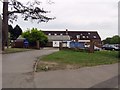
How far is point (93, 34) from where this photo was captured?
5340 inches

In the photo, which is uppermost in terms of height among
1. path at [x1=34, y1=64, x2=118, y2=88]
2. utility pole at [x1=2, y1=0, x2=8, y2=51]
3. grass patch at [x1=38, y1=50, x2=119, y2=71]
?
utility pole at [x1=2, y1=0, x2=8, y2=51]

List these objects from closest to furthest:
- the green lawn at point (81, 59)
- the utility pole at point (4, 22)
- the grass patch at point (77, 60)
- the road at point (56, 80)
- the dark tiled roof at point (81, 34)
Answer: the road at point (56, 80)
the grass patch at point (77, 60)
the green lawn at point (81, 59)
the utility pole at point (4, 22)
the dark tiled roof at point (81, 34)

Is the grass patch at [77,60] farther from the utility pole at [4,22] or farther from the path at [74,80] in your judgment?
the utility pole at [4,22]

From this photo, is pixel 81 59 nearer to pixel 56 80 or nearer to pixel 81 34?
pixel 56 80

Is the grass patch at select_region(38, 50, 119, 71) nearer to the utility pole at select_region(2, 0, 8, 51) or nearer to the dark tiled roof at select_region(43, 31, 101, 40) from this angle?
the utility pole at select_region(2, 0, 8, 51)

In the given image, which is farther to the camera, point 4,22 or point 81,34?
point 81,34

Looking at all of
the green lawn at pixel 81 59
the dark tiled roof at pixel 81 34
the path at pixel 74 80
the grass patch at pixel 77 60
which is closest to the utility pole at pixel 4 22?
the green lawn at pixel 81 59

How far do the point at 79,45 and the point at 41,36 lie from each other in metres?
22.3

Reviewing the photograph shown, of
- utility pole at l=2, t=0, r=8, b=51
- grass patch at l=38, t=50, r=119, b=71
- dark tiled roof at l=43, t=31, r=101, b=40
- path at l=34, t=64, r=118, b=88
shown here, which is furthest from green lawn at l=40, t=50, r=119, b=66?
dark tiled roof at l=43, t=31, r=101, b=40

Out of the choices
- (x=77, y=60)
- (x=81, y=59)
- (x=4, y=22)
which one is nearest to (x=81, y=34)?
(x=4, y=22)

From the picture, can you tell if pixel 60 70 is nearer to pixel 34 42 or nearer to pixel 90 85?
pixel 90 85

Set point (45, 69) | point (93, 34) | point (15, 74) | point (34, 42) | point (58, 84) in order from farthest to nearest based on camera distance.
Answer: point (93, 34) < point (34, 42) < point (45, 69) < point (15, 74) < point (58, 84)

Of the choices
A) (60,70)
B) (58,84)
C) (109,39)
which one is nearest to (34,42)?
(60,70)

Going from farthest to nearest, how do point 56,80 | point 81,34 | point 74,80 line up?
point 81,34 < point 74,80 < point 56,80
